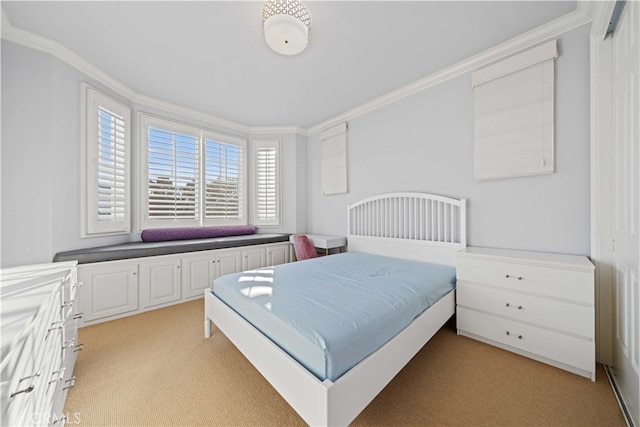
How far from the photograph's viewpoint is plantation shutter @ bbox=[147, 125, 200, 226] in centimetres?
334

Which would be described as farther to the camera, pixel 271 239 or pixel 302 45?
pixel 271 239

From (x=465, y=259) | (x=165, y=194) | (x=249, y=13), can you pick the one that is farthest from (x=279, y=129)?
(x=465, y=259)

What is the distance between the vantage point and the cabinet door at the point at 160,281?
9.12 feet

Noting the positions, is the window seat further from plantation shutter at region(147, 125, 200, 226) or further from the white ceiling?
the white ceiling

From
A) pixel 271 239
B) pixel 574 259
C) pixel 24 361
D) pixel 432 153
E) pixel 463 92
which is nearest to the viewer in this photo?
pixel 24 361

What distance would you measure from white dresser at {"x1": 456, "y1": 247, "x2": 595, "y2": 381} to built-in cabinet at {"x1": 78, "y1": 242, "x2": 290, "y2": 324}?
9.48 ft

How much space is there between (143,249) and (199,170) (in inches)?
59.6

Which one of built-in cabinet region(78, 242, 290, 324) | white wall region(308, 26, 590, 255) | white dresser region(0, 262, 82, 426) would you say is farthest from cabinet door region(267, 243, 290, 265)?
white dresser region(0, 262, 82, 426)

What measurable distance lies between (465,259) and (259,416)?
1.96 m

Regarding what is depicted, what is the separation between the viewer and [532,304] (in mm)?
1803

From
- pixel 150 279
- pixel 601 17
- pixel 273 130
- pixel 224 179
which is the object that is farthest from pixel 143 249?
pixel 601 17

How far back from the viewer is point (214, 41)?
85.5 inches

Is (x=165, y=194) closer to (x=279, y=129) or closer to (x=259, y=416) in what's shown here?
(x=279, y=129)

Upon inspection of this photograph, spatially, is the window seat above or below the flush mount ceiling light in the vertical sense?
below
